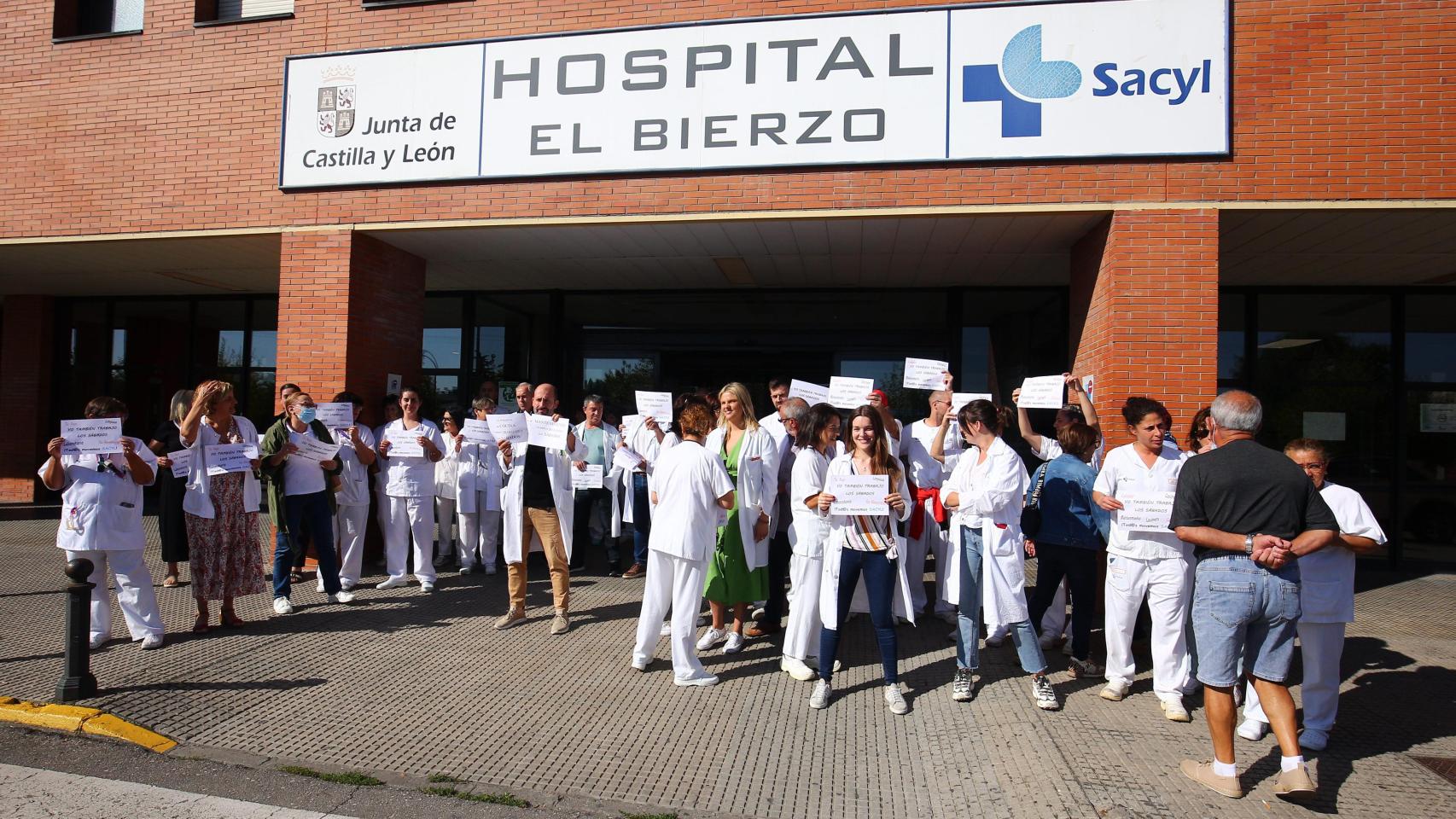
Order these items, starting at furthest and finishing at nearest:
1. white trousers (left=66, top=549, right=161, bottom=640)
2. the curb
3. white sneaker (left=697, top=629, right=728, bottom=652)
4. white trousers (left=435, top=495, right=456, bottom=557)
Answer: white trousers (left=435, top=495, right=456, bottom=557) < white sneaker (left=697, top=629, right=728, bottom=652) < white trousers (left=66, top=549, right=161, bottom=640) < the curb

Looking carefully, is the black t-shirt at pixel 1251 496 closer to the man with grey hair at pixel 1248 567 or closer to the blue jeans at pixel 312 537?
the man with grey hair at pixel 1248 567

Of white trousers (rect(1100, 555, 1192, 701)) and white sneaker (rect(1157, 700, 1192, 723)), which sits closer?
white sneaker (rect(1157, 700, 1192, 723))

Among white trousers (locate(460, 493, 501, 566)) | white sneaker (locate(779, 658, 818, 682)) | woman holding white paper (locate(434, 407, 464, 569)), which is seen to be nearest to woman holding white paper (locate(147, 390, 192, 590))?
woman holding white paper (locate(434, 407, 464, 569))

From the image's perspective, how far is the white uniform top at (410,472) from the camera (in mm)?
8125

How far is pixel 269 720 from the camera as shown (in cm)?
460

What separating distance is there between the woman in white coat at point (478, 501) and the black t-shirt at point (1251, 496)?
6.78 meters

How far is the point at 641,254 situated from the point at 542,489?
13.4 feet

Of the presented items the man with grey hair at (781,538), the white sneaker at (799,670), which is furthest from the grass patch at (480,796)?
the man with grey hair at (781,538)

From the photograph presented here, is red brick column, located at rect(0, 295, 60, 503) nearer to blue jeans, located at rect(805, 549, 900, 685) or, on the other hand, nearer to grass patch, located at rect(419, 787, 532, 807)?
grass patch, located at rect(419, 787, 532, 807)

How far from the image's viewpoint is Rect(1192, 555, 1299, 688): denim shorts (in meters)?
3.75

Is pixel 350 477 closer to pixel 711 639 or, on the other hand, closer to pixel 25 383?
pixel 711 639

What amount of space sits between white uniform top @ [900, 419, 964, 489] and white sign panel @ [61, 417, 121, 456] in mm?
5858

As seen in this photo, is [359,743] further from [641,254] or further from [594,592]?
[641,254]

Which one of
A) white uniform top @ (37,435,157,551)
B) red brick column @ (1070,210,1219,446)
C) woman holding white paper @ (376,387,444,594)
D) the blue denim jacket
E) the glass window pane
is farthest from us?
the glass window pane
